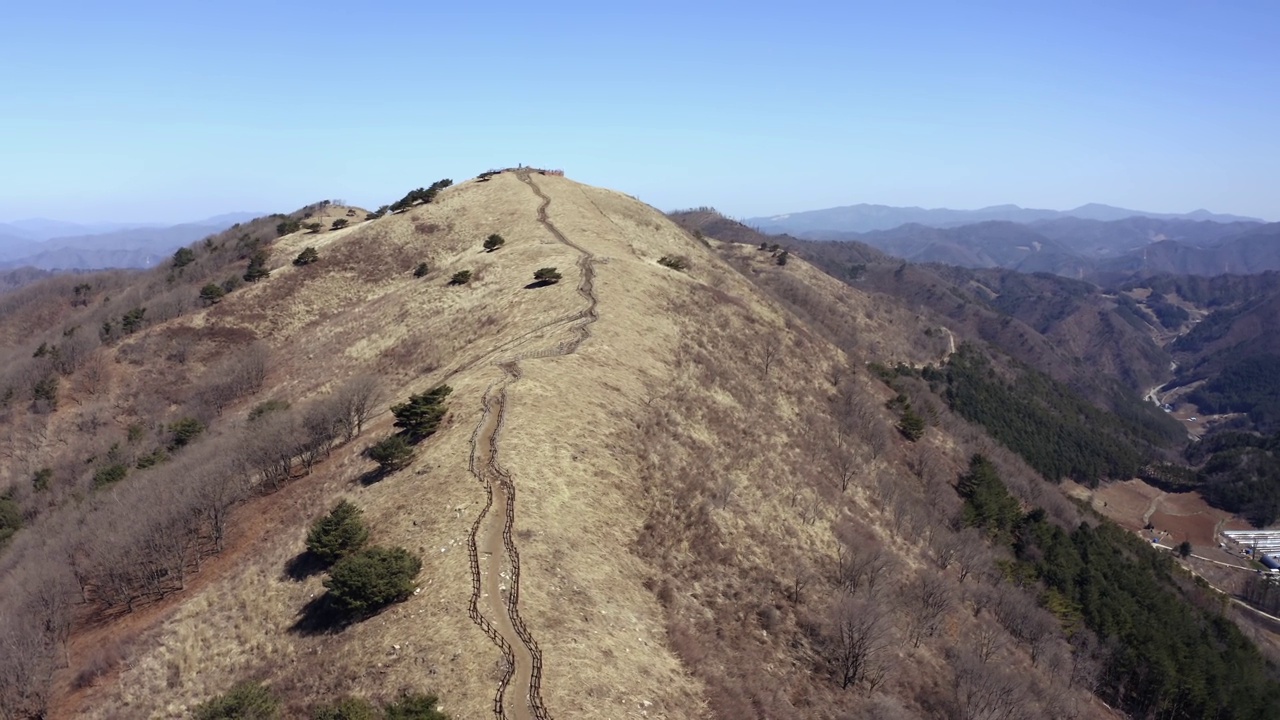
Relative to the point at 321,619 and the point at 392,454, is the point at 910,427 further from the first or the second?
the point at 321,619

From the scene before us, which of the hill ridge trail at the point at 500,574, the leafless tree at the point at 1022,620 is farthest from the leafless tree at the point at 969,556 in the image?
the hill ridge trail at the point at 500,574

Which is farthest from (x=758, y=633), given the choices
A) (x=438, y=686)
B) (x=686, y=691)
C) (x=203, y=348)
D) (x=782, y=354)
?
(x=203, y=348)

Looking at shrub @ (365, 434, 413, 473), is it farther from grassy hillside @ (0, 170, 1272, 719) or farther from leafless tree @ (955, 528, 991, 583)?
leafless tree @ (955, 528, 991, 583)

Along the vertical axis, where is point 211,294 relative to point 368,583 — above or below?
above

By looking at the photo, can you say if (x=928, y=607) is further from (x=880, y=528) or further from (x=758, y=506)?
(x=758, y=506)

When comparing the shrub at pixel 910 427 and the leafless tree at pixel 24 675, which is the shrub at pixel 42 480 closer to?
the leafless tree at pixel 24 675

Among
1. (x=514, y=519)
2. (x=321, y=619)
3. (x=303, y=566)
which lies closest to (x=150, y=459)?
(x=303, y=566)

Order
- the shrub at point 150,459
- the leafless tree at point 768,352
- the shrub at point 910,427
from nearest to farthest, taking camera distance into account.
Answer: the shrub at point 150,459 → the leafless tree at point 768,352 → the shrub at point 910,427
